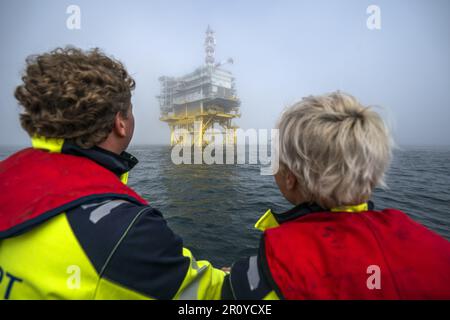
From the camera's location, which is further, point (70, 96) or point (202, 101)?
point (202, 101)

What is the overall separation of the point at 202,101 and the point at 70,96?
27.9m

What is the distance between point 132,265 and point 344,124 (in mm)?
1109

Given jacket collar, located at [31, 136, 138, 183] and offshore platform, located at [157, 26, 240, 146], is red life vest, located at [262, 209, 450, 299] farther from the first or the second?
offshore platform, located at [157, 26, 240, 146]

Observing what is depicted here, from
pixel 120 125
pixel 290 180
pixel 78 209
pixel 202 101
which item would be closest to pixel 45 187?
pixel 78 209

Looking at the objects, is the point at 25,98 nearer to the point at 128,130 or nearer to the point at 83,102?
the point at 83,102

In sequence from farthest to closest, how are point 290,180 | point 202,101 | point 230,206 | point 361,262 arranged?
point 202,101, point 230,206, point 290,180, point 361,262

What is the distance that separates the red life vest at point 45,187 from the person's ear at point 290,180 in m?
0.80

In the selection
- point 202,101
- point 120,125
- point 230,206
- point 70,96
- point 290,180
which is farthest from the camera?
point 202,101

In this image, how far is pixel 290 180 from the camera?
1161 mm

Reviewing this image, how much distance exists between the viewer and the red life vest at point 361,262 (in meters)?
0.79

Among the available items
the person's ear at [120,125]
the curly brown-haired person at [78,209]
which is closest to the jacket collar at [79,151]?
the curly brown-haired person at [78,209]

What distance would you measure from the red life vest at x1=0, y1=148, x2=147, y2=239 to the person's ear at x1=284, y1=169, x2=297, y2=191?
2.61 ft

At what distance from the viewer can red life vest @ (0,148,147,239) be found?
844 mm

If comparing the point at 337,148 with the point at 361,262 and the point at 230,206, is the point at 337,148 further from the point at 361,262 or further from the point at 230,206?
the point at 230,206
